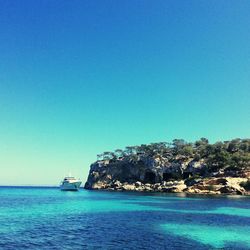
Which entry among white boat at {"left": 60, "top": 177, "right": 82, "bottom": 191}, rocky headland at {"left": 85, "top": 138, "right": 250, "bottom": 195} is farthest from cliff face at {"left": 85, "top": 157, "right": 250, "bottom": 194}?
white boat at {"left": 60, "top": 177, "right": 82, "bottom": 191}

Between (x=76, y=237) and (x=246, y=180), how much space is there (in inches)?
3533

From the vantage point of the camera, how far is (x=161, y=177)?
140250 mm

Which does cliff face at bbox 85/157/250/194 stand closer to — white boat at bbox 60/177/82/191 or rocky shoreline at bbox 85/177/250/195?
rocky shoreline at bbox 85/177/250/195

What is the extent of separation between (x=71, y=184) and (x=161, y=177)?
4646cm

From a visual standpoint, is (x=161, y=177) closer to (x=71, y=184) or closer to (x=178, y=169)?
(x=178, y=169)

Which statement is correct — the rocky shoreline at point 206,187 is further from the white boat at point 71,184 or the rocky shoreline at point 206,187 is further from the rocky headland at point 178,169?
the white boat at point 71,184

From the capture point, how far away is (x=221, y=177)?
112000 mm

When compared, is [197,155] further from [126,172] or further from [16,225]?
[16,225]

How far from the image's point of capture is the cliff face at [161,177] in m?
108

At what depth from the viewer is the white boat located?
517 ft

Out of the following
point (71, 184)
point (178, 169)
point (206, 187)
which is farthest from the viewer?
point (71, 184)

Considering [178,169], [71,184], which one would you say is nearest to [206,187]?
[178,169]

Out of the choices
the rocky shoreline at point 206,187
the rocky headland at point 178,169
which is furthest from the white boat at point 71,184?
the rocky shoreline at point 206,187

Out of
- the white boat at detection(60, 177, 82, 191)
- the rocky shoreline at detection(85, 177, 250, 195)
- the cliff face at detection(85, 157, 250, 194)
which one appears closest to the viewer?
the rocky shoreline at detection(85, 177, 250, 195)
